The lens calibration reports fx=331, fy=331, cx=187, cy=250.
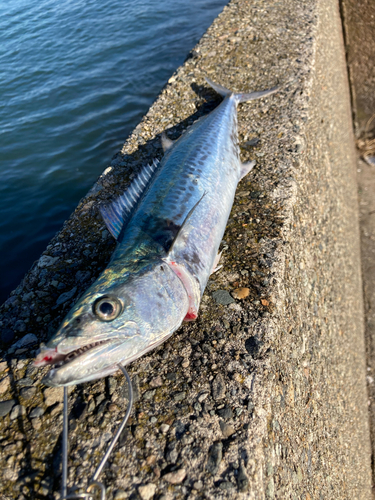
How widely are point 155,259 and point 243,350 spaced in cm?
86

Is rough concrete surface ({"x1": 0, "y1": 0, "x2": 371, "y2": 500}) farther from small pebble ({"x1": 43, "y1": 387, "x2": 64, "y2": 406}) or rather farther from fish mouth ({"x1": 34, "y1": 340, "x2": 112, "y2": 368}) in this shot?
fish mouth ({"x1": 34, "y1": 340, "x2": 112, "y2": 368})

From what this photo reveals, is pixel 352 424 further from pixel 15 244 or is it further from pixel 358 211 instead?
pixel 15 244

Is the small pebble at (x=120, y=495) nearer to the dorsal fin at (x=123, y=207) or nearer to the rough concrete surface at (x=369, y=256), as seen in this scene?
the dorsal fin at (x=123, y=207)

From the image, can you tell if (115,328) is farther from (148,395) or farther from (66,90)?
(66,90)

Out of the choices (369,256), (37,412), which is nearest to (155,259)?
(37,412)

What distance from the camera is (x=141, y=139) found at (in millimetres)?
4059

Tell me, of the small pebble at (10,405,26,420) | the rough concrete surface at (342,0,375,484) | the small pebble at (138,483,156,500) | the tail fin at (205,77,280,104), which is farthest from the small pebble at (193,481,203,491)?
the rough concrete surface at (342,0,375,484)

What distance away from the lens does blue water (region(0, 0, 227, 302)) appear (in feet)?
19.5

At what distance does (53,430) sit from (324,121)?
16.2 feet

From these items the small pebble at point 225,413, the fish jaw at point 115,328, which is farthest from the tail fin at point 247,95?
the small pebble at point 225,413

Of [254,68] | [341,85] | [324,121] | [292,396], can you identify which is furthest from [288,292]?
[341,85]

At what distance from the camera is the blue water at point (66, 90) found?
5.95 metres

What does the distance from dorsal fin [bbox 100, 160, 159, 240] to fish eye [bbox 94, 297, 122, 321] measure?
2.63ft

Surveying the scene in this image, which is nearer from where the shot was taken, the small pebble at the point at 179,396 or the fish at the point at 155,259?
the fish at the point at 155,259
